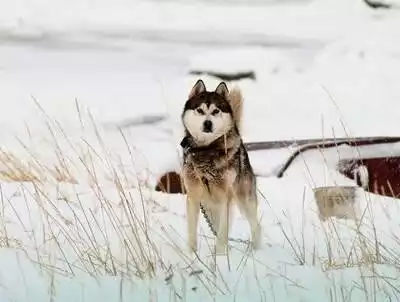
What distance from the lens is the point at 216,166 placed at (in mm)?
2178

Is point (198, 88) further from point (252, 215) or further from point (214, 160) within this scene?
point (252, 215)

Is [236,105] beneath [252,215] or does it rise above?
above

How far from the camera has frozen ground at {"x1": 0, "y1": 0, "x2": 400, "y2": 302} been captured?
214 centimetres

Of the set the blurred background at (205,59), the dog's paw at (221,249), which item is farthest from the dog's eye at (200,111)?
the dog's paw at (221,249)

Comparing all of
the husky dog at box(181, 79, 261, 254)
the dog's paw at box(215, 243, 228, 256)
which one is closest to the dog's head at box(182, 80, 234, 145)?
the husky dog at box(181, 79, 261, 254)

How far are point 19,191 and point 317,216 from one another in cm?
66

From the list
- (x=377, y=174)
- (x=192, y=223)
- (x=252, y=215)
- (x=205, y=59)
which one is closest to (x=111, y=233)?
(x=192, y=223)

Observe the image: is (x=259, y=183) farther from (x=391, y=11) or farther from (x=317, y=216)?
(x=391, y=11)

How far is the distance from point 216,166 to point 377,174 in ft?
1.23

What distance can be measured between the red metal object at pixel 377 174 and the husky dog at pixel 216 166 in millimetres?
228

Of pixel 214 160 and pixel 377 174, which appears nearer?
pixel 214 160

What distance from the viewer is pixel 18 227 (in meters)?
2.23

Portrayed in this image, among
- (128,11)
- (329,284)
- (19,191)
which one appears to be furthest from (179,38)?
(329,284)

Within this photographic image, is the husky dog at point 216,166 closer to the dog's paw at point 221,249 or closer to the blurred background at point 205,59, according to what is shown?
the dog's paw at point 221,249
